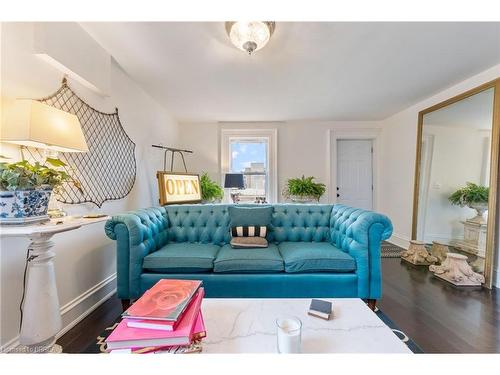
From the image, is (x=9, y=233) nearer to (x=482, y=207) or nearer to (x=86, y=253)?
(x=86, y=253)

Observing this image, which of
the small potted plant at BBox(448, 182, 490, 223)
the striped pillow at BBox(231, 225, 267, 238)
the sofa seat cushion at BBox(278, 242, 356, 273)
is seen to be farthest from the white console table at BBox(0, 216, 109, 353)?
the small potted plant at BBox(448, 182, 490, 223)

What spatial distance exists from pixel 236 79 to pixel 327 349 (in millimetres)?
2721

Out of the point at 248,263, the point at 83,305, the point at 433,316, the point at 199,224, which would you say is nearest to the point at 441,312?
the point at 433,316

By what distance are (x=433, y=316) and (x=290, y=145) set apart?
3468 mm

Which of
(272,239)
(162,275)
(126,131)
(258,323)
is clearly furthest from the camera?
(126,131)

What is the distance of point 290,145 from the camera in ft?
15.3

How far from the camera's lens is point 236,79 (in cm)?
274

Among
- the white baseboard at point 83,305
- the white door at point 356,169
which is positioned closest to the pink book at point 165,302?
the white baseboard at point 83,305

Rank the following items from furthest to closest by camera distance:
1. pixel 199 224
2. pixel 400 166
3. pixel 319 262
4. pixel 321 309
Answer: pixel 400 166
pixel 199 224
pixel 319 262
pixel 321 309

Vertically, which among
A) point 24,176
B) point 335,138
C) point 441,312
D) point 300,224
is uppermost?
point 335,138

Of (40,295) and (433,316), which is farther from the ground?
(40,295)

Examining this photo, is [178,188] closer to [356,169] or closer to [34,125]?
[34,125]

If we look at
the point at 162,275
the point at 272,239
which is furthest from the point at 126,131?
the point at 272,239
